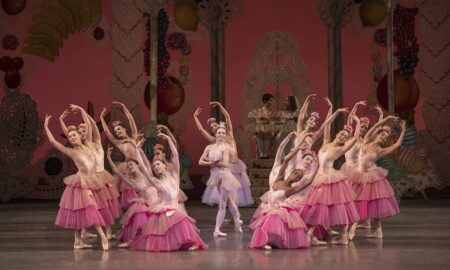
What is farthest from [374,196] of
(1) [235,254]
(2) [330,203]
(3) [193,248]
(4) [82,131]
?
(4) [82,131]

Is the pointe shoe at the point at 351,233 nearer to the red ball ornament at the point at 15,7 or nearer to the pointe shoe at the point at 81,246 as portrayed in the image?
the pointe shoe at the point at 81,246

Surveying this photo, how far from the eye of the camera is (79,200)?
8180mm

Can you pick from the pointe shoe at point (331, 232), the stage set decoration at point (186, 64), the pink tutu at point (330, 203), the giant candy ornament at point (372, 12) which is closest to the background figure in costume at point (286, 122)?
the stage set decoration at point (186, 64)

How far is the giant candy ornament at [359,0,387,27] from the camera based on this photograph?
46.1 ft

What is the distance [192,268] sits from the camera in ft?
22.7

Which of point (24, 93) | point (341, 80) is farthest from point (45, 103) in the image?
point (341, 80)

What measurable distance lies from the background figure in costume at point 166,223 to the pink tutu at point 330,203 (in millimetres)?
1053

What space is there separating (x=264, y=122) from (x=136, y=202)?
4012 mm

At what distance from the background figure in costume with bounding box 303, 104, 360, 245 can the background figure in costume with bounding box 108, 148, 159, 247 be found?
1460 millimetres

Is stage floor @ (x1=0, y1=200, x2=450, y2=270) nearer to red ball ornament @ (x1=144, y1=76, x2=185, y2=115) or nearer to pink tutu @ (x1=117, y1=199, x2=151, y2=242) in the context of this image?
pink tutu @ (x1=117, y1=199, x2=151, y2=242)

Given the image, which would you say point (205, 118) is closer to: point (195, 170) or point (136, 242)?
point (195, 170)

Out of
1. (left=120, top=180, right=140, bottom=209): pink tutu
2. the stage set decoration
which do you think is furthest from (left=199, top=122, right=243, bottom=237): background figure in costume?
the stage set decoration

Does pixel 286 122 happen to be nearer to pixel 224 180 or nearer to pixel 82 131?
pixel 224 180

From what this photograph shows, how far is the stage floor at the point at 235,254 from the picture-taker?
23.2 feet
